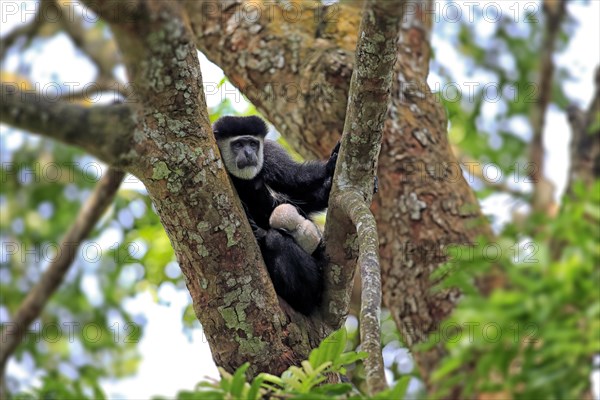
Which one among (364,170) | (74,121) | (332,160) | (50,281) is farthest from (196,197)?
(50,281)

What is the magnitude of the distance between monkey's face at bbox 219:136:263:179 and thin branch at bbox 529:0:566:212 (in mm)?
2348

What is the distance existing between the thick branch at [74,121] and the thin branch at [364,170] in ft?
3.21

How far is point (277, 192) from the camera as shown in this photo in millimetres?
5082

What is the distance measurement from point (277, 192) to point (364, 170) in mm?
1657

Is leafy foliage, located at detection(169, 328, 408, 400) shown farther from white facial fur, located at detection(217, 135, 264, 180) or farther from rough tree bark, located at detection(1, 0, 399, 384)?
white facial fur, located at detection(217, 135, 264, 180)

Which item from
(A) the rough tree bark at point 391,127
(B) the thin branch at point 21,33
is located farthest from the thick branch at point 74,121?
(B) the thin branch at point 21,33

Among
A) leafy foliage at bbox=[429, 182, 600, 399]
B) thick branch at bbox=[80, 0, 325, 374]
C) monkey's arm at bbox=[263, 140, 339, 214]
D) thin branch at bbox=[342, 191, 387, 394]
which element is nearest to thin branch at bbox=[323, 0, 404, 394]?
thin branch at bbox=[342, 191, 387, 394]

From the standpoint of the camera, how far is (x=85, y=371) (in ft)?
22.6

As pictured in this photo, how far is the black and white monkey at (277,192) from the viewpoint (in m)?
4.32

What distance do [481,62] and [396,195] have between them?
5.02 m

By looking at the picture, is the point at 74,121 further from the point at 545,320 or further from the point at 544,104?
the point at 544,104

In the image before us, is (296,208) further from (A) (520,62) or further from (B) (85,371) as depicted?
(A) (520,62)

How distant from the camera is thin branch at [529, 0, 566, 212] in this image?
616 cm

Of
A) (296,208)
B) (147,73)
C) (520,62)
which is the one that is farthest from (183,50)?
(520,62)
